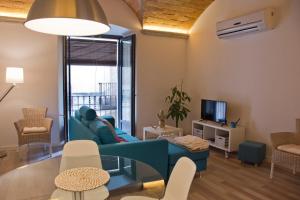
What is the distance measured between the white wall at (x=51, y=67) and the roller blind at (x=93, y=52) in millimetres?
949

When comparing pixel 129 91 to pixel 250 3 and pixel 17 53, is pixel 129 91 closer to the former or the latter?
pixel 17 53

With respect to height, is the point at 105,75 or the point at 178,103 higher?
the point at 105,75

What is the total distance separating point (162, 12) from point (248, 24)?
187 cm

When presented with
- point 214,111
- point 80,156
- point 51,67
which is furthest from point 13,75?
point 214,111

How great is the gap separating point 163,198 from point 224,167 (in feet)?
7.74

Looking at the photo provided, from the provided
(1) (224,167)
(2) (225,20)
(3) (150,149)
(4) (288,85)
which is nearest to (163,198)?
(3) (150,149)

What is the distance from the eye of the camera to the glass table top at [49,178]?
89.9 inches

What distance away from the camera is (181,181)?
71.3 inches

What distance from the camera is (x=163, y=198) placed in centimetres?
201

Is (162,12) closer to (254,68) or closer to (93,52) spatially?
(93,52)

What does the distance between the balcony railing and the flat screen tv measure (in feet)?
8.08

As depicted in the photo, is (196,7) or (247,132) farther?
(196,7)

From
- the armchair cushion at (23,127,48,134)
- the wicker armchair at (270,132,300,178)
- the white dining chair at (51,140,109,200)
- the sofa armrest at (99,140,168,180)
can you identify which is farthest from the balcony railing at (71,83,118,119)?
the white dining chair at (51,140,109,200)

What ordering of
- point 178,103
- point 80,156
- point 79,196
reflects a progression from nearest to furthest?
1. point 79,196
2. point 80,156
3. point 178,103
